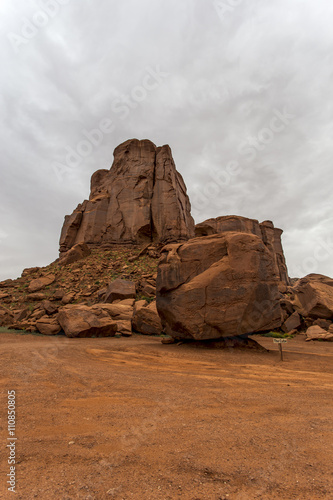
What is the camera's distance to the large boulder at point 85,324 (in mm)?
12773

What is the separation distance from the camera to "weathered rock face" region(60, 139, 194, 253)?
37531 mm

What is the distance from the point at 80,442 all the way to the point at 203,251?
9.14 meters

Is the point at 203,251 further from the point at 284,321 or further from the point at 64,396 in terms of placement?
the point at 284,321

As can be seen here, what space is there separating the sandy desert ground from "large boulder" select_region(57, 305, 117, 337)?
6.57 m

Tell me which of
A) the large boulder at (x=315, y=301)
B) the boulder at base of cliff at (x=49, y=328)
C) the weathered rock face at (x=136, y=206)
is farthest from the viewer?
the weathered rock face at (x=136, y=206)

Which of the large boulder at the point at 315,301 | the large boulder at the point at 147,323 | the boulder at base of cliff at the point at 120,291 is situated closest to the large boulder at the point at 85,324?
the large boulder at the point at 147,323

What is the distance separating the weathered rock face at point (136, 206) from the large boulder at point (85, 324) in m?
22.5

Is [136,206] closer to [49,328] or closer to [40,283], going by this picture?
[40,283]

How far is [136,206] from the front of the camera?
127 ft

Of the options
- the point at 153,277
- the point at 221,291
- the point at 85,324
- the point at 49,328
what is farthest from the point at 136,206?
the point at 221,291

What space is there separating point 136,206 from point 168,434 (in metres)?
37.2

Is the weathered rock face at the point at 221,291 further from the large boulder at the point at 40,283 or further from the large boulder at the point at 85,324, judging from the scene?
the large boulder at the point at 40,283

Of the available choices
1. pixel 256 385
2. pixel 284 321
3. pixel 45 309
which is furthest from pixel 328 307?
pixel 45 309

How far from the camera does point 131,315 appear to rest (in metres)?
16.4
